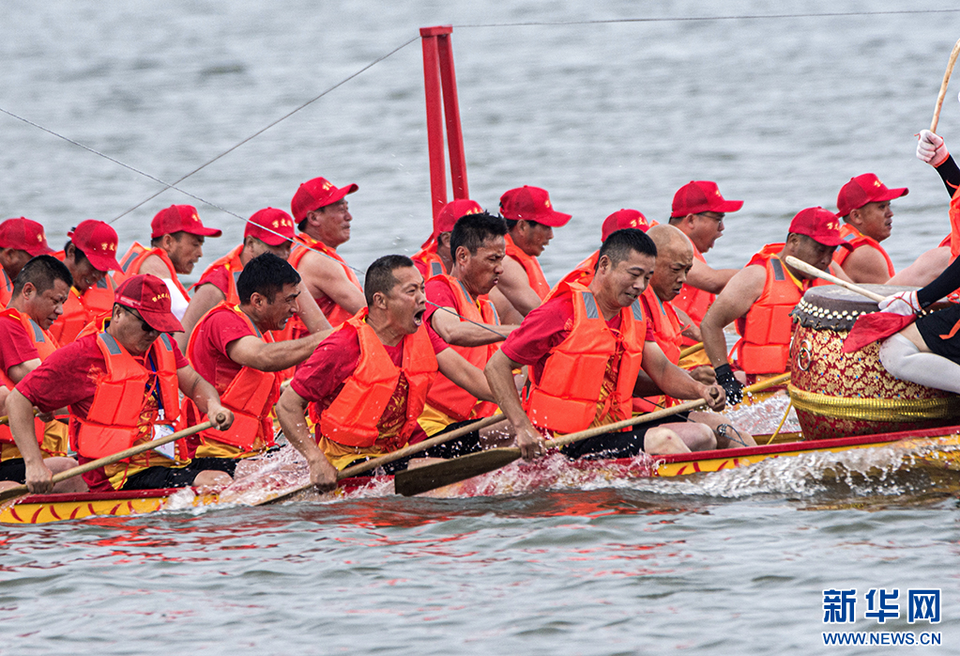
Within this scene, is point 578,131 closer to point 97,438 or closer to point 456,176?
point 456,176

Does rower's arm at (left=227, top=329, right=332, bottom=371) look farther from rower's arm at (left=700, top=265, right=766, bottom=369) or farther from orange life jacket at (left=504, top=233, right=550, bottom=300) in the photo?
rower's arm at (left=700, top=265, right=766, bottom=369)

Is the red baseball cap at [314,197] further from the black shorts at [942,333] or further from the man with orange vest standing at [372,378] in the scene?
the black shorts at [942,333]

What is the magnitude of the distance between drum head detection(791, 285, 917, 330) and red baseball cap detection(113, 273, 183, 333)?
301 centimetres

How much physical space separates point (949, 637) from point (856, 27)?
25.3 m

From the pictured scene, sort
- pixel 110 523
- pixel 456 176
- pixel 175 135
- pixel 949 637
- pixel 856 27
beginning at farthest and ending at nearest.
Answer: pixel 856 27
pixel 175 135
pixel 456 176
pixel 110 523
pixel 949 637

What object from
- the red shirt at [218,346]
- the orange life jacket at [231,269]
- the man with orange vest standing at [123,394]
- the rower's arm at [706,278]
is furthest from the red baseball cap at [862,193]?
the man with orange vest standing at [123,394]

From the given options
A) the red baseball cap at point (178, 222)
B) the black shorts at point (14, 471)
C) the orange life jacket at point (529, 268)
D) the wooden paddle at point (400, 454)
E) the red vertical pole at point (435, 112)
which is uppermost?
the red vertical pole at point (435, 112)

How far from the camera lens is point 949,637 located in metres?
5.16

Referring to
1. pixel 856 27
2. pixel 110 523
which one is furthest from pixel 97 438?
pixel 856 27

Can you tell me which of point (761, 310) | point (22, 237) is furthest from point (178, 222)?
point (761, 310)

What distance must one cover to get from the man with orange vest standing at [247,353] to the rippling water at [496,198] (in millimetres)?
503

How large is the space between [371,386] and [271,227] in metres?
2.40

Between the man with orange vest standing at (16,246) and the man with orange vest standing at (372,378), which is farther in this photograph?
the man with orange vest standing at (16,246)

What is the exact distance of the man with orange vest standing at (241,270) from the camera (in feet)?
26.8
